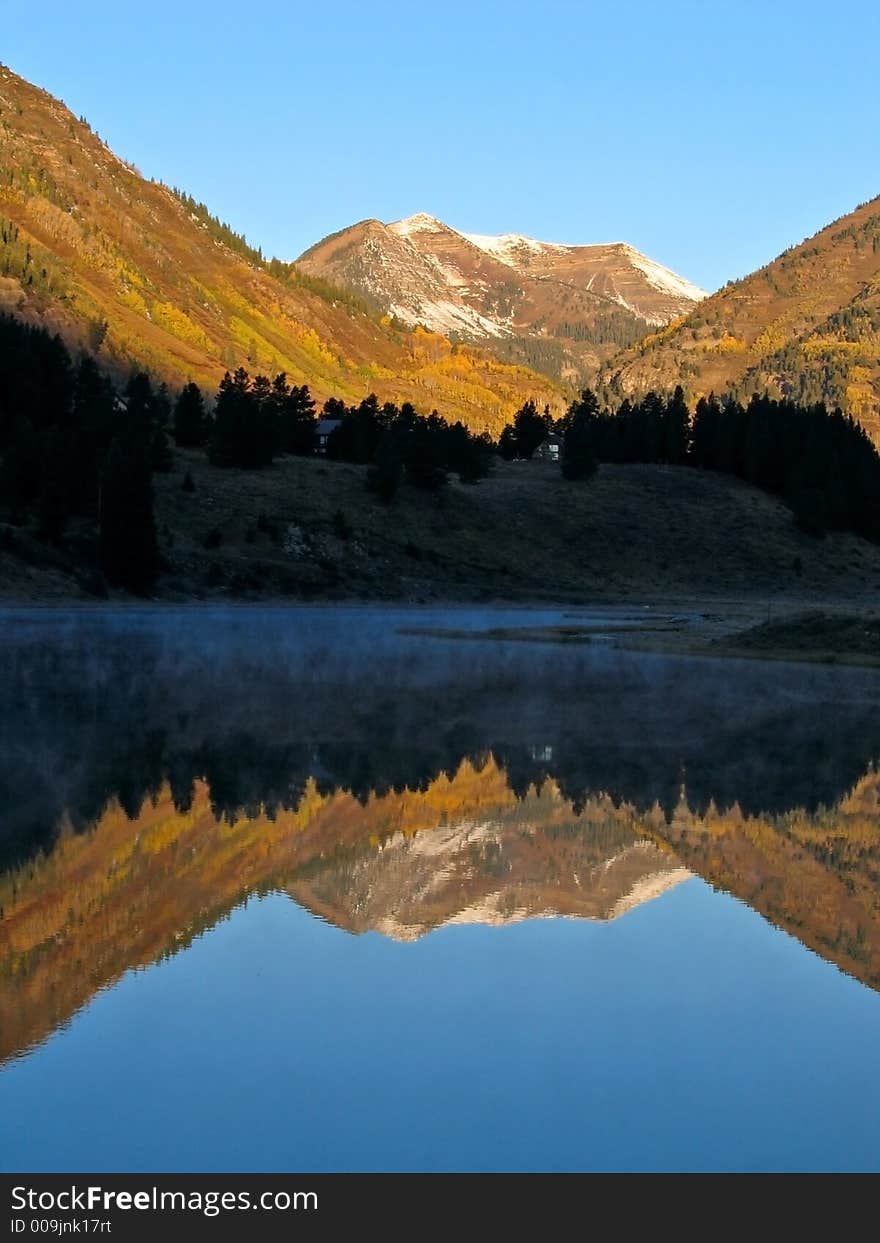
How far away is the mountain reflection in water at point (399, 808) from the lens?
1221 cm

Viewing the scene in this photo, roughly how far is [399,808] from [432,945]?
621cm

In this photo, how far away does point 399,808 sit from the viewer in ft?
58.3

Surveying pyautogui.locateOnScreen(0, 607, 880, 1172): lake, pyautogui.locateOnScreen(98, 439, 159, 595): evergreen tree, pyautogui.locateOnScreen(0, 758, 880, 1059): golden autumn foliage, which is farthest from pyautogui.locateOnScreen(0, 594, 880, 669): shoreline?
pyautogui.locateOnScreen(0, 758, 880, 1059): golden autumn foliage

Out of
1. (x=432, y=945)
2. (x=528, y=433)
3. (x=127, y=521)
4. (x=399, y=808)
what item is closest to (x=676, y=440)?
(x=528, y=433)

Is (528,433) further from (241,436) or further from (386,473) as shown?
(241,436)

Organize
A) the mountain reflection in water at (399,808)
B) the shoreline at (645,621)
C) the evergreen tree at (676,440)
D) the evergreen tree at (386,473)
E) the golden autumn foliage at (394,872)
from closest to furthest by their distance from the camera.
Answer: the golden autumn foliage at (394,872), the mountain reflection in water at (399,808), the shoreline at (645,621), the evergreen tree at (386,473), the evergreen tree at (676,440)

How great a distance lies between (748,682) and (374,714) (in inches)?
531

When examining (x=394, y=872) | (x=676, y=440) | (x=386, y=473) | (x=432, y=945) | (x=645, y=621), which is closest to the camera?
(x=432, y=945)

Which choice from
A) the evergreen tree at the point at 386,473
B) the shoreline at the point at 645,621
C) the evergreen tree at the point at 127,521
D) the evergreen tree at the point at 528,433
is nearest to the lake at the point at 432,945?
the shoreline at the point at 645,621

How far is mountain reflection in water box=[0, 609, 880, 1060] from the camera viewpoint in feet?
40.1

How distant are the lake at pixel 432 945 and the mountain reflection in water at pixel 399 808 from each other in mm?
70

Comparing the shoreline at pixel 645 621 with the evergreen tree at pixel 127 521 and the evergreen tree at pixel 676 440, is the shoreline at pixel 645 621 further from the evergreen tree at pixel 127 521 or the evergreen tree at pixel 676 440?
the evergreen tree at pixel 676 440
